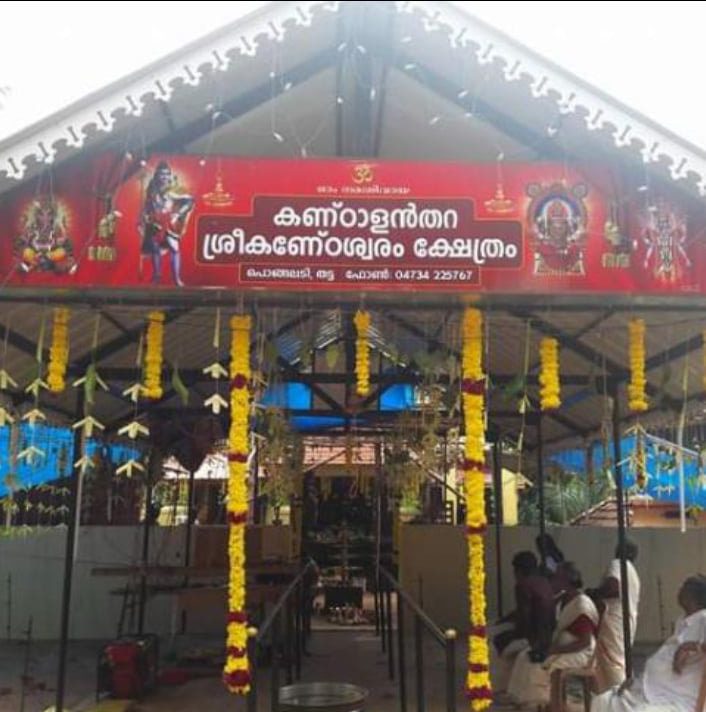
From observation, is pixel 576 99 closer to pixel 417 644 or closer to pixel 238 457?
pixel 238 457

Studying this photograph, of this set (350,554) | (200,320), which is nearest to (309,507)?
(350,554)

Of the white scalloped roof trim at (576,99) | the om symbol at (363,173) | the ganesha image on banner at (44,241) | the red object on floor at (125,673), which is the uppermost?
the white scalloped roof trim at (576,99)

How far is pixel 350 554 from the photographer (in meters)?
14.6

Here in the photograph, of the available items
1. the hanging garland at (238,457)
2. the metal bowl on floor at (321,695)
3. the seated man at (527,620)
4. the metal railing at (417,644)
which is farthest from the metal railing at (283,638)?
the seated man at (527,620)

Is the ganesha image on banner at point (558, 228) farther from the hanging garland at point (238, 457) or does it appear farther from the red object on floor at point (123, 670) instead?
the red object on floor at point (123, 670)

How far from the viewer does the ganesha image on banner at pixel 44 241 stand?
479 centimetres

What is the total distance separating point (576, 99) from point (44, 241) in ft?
10.8

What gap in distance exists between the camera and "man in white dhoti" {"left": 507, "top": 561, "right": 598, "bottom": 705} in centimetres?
620

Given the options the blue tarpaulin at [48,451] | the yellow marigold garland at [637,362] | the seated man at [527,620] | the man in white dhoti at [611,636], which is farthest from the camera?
the blue tarpaulin at [48,451]

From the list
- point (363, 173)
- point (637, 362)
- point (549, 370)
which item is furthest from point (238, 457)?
point (637, 362)

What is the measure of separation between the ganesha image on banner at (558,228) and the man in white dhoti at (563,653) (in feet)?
9.48

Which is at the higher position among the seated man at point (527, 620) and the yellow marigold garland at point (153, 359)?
the yellow marigold garland at point (153, 359)

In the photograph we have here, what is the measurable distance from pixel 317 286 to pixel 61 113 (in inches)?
69.5

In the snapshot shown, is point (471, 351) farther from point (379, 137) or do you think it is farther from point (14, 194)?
point (14, 194)
